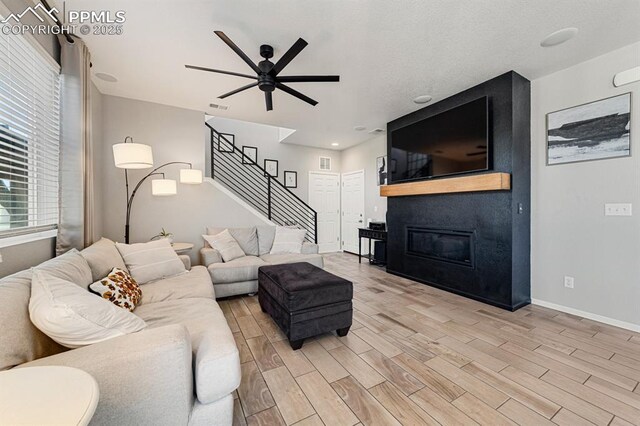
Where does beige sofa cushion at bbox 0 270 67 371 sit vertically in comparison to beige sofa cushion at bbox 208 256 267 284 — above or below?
above

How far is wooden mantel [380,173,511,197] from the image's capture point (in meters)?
2.94

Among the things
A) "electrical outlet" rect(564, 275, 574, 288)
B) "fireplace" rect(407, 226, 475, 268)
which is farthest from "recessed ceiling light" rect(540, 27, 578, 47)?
"electrical outlet" rect(564, 275, 574, 288)

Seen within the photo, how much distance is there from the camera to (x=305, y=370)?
1.88m

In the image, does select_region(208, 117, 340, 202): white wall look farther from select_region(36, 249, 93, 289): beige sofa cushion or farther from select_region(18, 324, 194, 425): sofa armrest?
select_region(18, 324, 194, 425): sofa armrest

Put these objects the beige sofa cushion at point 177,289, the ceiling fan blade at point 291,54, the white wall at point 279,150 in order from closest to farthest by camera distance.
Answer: the ceiling fan blade at point 291,54 → the beige sofa cushion at point 177,289 → the white wall at point 279,150

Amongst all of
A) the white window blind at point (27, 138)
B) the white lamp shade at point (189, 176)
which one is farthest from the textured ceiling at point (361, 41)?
the white lamp shade at point (189, 176)

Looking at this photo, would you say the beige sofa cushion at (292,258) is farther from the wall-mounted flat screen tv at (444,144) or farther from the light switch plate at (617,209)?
the light switch plate at (617,209)

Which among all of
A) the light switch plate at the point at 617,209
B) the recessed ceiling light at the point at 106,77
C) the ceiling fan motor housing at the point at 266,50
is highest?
the recessed ceiling light at the point at 106,77

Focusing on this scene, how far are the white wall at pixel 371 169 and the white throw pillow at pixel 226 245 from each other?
3.22 m

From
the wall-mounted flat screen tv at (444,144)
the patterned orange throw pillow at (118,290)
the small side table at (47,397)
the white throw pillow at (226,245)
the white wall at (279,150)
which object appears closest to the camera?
the small side table at (47,397)

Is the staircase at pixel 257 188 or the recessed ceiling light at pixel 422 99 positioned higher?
the recessed ceiling light at pixel 422 99

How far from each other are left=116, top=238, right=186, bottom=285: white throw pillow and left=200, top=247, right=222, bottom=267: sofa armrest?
24.9 inches

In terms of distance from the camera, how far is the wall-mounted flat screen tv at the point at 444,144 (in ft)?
10.4

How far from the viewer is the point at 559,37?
2.34 metres
